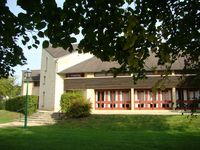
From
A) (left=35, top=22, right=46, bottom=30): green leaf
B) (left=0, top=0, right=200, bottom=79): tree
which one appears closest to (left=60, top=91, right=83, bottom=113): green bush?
(left=0, top=0, right=200, bottom=79): tree

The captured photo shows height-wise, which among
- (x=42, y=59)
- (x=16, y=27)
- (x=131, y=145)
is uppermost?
(x=42, y=59)

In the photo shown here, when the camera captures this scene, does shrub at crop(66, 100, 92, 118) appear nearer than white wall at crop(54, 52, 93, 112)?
Yes

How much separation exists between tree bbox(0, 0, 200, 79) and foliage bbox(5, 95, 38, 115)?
27.1 metres

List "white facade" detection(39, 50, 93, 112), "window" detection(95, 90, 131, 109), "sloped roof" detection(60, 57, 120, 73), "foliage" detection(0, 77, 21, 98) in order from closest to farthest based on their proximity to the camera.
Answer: "window" detection(95, 90, 131, 109) < "sloped roof" detection(60, 57, 120, 73) < "white facade" detection(39, 50, 93, 112) < "foliage" detection(0, 77, 21, 98)

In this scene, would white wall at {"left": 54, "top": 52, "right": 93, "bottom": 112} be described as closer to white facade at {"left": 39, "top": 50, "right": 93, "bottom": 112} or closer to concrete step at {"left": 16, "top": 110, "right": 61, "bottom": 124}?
white facade at {"left": 39, "top": 50, "right": 93, "bottom": 112}

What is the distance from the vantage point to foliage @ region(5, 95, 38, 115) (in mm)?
35344

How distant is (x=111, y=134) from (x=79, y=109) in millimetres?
10927

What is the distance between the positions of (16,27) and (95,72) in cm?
2986

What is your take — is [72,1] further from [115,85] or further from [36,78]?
[36,78]

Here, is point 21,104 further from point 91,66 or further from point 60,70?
point 91,66

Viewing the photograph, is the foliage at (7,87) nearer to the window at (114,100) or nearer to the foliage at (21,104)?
the foliage at (21,104)

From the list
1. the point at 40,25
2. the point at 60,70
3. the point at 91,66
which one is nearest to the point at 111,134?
the point at 40,25

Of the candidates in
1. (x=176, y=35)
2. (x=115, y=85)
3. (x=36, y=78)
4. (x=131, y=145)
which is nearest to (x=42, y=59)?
(x=36, y=78)

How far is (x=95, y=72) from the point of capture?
37344 millimetres
